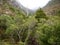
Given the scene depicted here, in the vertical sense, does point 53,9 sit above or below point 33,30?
above

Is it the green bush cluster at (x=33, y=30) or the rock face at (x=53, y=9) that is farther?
the rock face at (x=53, y=9)

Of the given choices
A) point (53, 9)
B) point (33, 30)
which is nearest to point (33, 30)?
point (33, 30)

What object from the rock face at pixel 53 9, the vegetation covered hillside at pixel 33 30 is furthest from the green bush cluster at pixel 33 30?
the rock face at pixel 53 9

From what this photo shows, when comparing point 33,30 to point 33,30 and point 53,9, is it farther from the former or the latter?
point 53,9

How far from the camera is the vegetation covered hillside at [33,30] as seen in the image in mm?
18481

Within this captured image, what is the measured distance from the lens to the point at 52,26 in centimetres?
1886

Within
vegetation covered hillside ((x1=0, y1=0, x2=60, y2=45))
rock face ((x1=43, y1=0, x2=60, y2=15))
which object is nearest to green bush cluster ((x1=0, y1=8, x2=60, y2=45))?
vegetation covered hillside ((x1=0, y1=0, x2=60, y2=45))

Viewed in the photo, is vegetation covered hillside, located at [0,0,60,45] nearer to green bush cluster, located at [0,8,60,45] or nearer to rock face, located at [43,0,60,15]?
green bush cluster, located at [0,8,60,45]

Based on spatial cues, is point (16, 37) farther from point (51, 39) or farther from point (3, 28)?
point (51, 39)

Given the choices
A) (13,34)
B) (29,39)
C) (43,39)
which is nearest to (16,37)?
(13,34)

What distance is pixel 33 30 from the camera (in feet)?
85.0

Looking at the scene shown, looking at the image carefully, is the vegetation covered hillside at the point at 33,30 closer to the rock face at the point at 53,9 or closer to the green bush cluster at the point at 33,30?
the green bush cluster at the point at 33,30

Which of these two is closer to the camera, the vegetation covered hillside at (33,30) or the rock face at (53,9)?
the vegetation covered hillside at (33,30)

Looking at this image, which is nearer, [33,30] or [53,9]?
[33,30]
